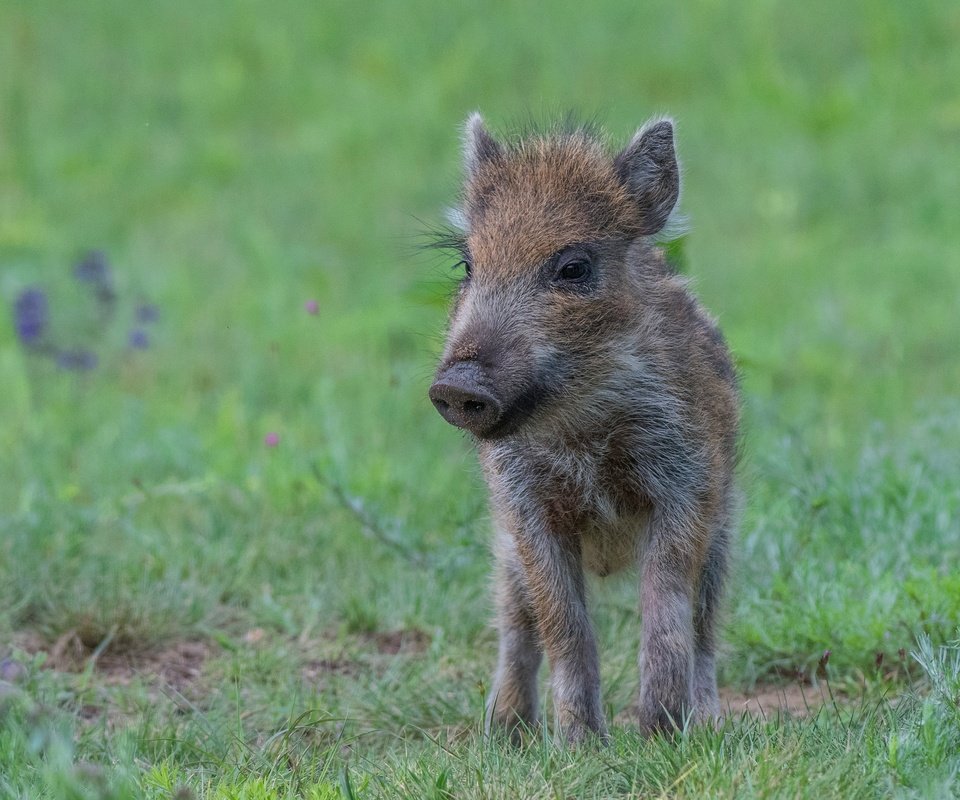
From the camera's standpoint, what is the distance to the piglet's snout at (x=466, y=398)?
157 inches

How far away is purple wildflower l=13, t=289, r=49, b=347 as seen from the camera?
9000mm

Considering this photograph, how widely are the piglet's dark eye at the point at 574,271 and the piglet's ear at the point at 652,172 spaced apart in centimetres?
34

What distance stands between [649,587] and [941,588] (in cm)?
121

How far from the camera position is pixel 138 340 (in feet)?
29.6

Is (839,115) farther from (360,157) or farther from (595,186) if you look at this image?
(595,186)

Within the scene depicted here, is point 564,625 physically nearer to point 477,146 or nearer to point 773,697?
point 773,697

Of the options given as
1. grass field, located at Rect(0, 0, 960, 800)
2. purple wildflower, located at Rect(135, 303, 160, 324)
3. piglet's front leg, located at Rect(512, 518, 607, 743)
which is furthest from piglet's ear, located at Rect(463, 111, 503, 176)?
purple wildflower, located at Rect(135, 303, 160, 324)

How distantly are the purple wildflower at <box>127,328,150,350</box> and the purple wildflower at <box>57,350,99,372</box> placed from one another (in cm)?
26

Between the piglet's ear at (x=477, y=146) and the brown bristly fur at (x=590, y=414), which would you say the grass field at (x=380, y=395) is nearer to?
the brown bristly fur at (x=590, y=414)

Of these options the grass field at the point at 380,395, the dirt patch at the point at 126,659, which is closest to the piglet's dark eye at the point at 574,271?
the grass field at the point at 380,395

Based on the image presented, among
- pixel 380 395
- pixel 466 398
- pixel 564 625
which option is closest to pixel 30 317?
pixel 380 395

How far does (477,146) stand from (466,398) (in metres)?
1.30

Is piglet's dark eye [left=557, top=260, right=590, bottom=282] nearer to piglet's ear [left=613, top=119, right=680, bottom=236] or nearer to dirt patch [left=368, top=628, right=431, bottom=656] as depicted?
piglet's ear [left=613, top=119, right=680, bottom=236]

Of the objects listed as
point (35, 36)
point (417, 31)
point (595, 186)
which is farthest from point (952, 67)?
point (595, 186)
